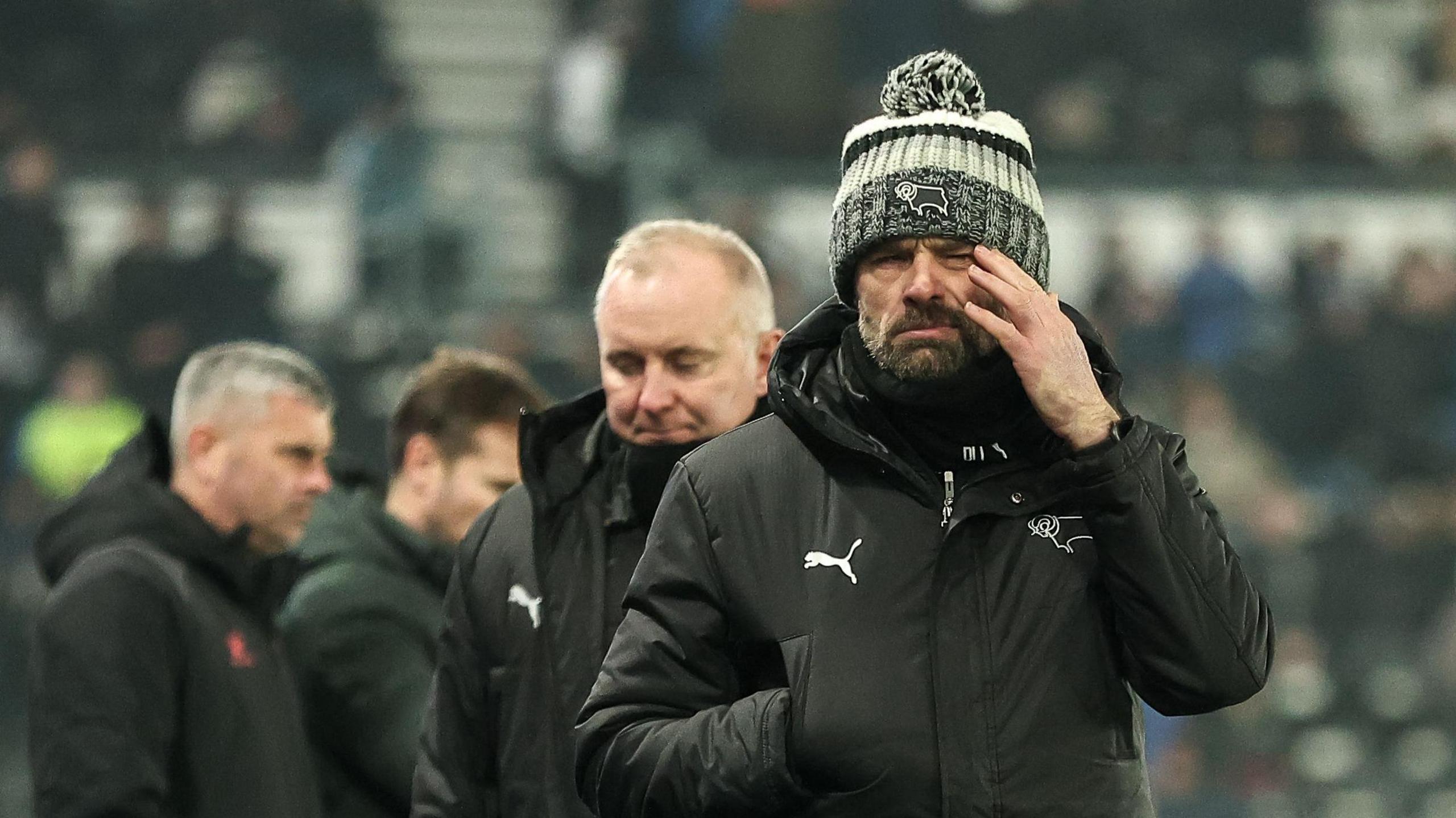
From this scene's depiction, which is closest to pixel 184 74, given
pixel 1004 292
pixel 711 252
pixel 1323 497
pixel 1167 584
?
pixel 1323 497

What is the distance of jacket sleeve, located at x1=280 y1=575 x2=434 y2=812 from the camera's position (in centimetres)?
380

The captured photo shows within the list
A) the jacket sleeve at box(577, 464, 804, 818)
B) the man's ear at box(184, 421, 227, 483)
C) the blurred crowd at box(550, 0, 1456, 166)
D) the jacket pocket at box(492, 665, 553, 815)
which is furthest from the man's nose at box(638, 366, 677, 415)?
the blurred crowd at box(550, 0, 1456, 166)

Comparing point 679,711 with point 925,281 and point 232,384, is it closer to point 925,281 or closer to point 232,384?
point 925,281

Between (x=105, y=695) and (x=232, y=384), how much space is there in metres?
0.79

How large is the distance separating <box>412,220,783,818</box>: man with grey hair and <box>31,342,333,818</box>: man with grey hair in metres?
0.55

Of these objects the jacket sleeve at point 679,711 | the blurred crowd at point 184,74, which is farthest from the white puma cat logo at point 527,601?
the blurred crowd at point 184,74

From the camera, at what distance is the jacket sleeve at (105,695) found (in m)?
3.37

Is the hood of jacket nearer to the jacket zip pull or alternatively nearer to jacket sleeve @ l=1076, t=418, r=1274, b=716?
the jacket zip pull

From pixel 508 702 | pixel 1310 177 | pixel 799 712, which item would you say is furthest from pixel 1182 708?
pixel 1310 177

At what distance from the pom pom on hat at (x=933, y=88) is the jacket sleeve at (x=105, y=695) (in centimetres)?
169

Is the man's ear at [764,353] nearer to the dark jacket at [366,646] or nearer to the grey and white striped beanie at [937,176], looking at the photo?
the grey and white striped beanie at [937,176]

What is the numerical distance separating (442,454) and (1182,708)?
2.26 metres

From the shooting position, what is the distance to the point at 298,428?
4.03m

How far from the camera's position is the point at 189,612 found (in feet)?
11.9
